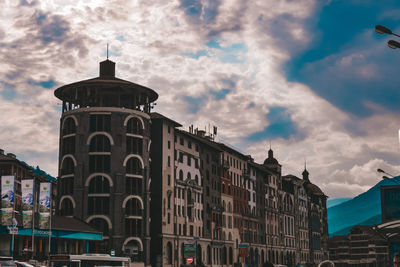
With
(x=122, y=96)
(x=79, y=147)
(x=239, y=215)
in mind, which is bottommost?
(x=239, y=215)

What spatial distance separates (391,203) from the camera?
64562mm

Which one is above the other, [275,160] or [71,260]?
[275,160]

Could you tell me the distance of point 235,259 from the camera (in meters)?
123

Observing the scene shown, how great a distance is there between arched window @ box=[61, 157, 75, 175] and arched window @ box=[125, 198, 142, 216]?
994cm

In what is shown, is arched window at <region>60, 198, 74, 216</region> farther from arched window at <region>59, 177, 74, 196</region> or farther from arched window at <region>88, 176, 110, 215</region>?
arched window at <region>88, 176, 110, 215</region>

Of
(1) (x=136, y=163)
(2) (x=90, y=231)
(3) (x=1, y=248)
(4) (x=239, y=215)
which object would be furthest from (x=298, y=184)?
(3) (x=1, y=248)

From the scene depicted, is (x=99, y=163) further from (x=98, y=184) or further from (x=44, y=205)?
(x=44, y=205)

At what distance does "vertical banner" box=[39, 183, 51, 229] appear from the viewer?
60.6 m

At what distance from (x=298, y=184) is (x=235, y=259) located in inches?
2107

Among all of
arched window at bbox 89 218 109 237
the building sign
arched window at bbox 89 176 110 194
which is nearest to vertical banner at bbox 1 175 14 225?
arched window at bbox 89 218 109 237

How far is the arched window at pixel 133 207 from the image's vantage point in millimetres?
88625

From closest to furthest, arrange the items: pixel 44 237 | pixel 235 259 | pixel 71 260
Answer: pixel 71 260
pixel 44 237
pixel 235 259

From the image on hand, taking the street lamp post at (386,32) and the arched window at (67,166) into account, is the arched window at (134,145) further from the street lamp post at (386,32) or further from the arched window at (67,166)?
the street lamp post at (386,32)

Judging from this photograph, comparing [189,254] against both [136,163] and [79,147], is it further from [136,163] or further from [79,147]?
[79,147]
